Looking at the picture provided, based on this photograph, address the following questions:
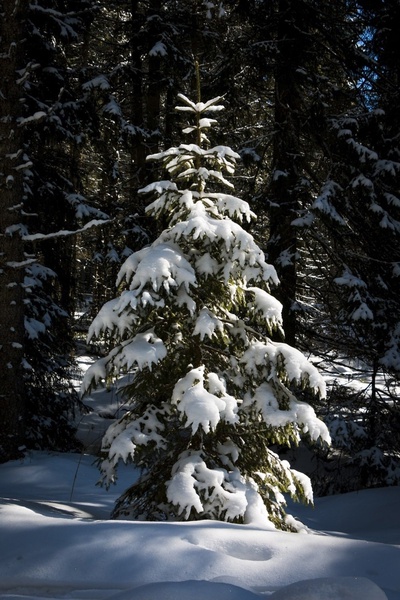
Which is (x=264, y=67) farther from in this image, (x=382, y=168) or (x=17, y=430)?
(x=17, y=430)

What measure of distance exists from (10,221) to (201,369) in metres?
4.34

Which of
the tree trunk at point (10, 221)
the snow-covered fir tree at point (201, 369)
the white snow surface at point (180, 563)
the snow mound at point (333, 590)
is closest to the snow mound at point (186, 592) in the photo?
the white snow surface at point (180, 563)

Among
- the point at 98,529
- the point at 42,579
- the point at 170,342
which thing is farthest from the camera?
the point at 170,342

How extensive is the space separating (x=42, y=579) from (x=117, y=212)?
8.66 metres

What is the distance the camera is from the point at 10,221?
7.46 meters

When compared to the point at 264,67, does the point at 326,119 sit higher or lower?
lower

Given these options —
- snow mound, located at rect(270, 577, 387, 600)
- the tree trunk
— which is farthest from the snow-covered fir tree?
the tree trunk

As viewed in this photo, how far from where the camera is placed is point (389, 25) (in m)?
8.80

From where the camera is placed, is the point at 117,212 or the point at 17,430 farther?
the point at 117,212

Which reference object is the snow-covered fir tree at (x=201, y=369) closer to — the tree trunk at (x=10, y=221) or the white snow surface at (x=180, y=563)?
the white snow surface at (x=180, y=563)

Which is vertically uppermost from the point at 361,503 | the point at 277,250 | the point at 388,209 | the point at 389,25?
the point at 389,25

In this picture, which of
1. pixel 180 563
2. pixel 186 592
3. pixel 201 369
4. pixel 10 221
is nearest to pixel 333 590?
pixel 186 592

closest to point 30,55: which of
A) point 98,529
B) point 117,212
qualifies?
point 117,212

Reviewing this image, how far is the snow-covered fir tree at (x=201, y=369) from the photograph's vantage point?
4184mm
